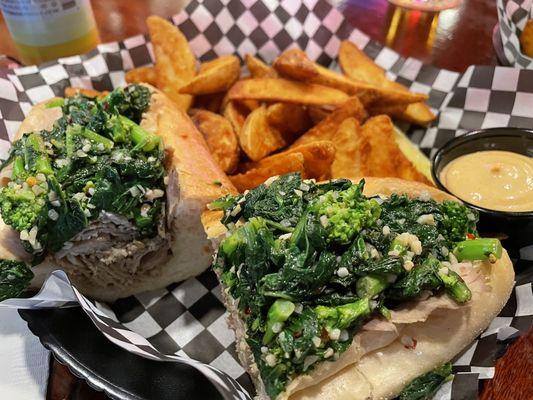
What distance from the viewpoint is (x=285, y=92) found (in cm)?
270

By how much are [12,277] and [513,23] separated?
3.41 meters

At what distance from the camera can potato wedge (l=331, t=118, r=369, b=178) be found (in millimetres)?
2484

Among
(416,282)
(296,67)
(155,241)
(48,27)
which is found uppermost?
(48,27)

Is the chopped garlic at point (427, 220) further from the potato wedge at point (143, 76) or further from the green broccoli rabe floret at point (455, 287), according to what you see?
the potato wedge at point (143, 76)

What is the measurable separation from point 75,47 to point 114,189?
189 cm

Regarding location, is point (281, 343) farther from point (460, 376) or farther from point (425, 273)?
point (460, 376)

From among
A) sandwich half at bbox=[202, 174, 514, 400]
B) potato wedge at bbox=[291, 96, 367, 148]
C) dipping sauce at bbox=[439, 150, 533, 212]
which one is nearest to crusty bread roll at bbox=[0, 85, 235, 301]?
sandwich half at bbox=[202, 174, 514, 400]

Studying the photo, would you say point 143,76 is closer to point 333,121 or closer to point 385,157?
point 333,121

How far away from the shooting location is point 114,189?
2018mm

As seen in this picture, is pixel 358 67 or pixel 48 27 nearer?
pixel 358 67

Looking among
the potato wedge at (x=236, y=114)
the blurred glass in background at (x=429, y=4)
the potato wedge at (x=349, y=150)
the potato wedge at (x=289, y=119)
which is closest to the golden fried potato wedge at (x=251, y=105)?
the potato wedge at (x=236, y=114)

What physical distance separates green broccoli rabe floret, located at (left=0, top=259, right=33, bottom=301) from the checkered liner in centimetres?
313

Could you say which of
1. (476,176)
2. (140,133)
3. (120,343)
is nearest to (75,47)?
(140,133)

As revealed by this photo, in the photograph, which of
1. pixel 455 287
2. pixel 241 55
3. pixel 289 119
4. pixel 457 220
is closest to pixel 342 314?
pixel 455 287
